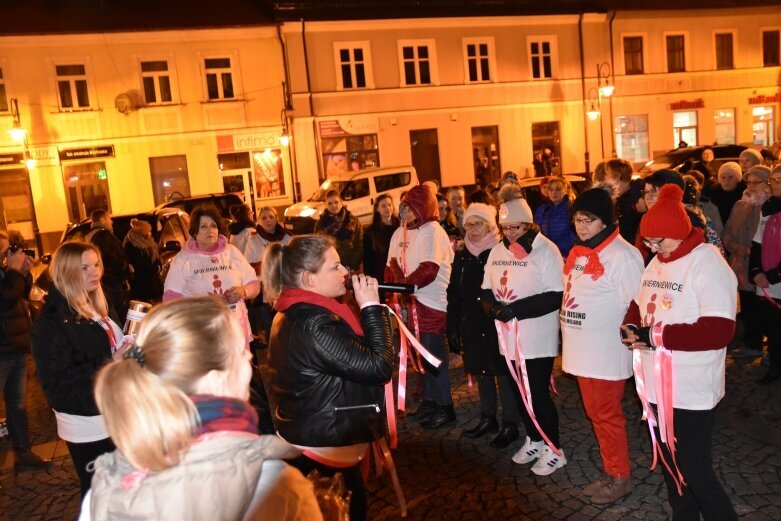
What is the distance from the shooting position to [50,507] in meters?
4.79

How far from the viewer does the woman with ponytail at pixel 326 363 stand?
2891 millimetres

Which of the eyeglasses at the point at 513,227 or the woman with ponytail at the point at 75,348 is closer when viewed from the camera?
the woman with ponytail at the point at 75,348

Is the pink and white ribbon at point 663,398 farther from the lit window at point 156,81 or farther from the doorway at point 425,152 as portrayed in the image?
the lit window at point 156,81

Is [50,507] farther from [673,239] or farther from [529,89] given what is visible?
[529,89]

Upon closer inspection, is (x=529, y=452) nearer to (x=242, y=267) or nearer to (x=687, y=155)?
(x=242, y=267)

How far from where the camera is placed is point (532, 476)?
4523 mm

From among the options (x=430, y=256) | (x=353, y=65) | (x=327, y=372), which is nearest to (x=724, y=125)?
(x=353, y=65)

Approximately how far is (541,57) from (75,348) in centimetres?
2651

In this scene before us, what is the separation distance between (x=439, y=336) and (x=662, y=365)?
2.59m

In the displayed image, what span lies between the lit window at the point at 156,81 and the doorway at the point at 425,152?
31.8ft

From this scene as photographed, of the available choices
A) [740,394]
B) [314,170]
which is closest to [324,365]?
[740,394]

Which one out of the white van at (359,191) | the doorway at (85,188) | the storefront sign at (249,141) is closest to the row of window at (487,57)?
the storefront sign at (249,141)

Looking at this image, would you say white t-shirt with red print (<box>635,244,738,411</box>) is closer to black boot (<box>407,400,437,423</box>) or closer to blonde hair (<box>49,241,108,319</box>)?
black boot (<box>407,400,437,423</box>)

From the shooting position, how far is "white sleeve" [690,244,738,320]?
119 inches
